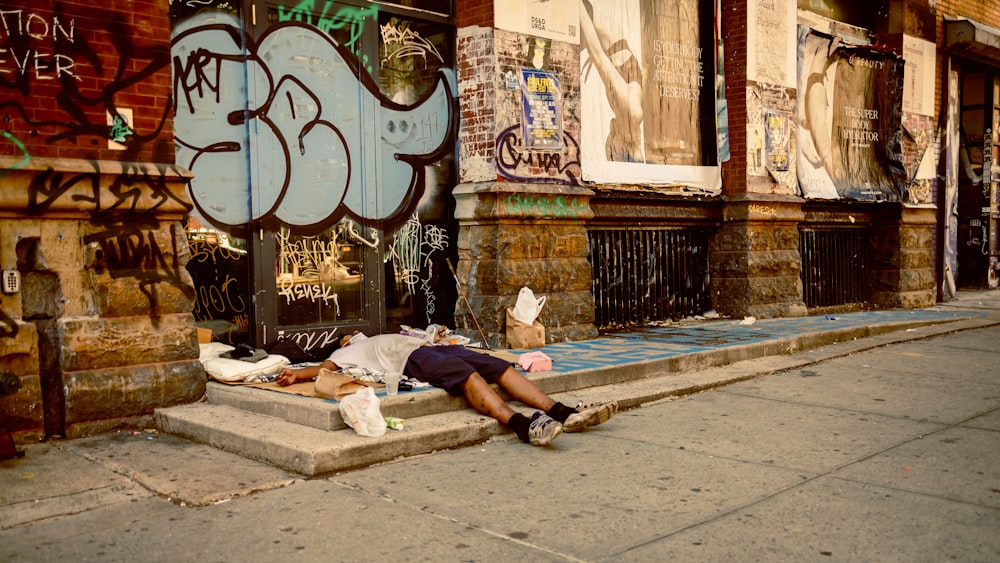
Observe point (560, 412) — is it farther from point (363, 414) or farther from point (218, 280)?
point (218, 280)

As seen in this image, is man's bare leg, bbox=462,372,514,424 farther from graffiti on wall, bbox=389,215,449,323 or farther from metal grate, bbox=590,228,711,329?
metal grate, bbox=590,228,711,329

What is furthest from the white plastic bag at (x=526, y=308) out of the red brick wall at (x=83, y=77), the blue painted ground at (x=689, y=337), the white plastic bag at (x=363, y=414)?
the red brick wall at (x=83, y=77)

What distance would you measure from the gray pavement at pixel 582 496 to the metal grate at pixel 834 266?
Result: 19.3ft

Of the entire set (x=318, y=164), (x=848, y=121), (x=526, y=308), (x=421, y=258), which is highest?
(x=848, y=121)

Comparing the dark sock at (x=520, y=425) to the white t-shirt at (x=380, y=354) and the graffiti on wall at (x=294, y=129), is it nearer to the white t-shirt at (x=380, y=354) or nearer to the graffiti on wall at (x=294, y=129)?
the white t-shirt at (x=380, y=354)

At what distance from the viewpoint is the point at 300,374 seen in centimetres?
629

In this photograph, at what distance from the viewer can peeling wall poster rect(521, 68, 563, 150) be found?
27.7 feet

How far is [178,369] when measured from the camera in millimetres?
6008

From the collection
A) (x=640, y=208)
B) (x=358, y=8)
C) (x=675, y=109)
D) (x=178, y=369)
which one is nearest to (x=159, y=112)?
(x=178, y=369)

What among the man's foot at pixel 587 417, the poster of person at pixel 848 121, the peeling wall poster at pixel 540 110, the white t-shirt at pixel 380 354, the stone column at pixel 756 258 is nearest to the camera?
the man's foot at pixel 587 417

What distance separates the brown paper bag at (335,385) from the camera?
5633 millimetres

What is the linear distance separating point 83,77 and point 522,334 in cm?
431

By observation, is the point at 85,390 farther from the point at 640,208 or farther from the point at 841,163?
the point at 841,163

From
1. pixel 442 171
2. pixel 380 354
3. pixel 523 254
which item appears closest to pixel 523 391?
pixel 380 354
